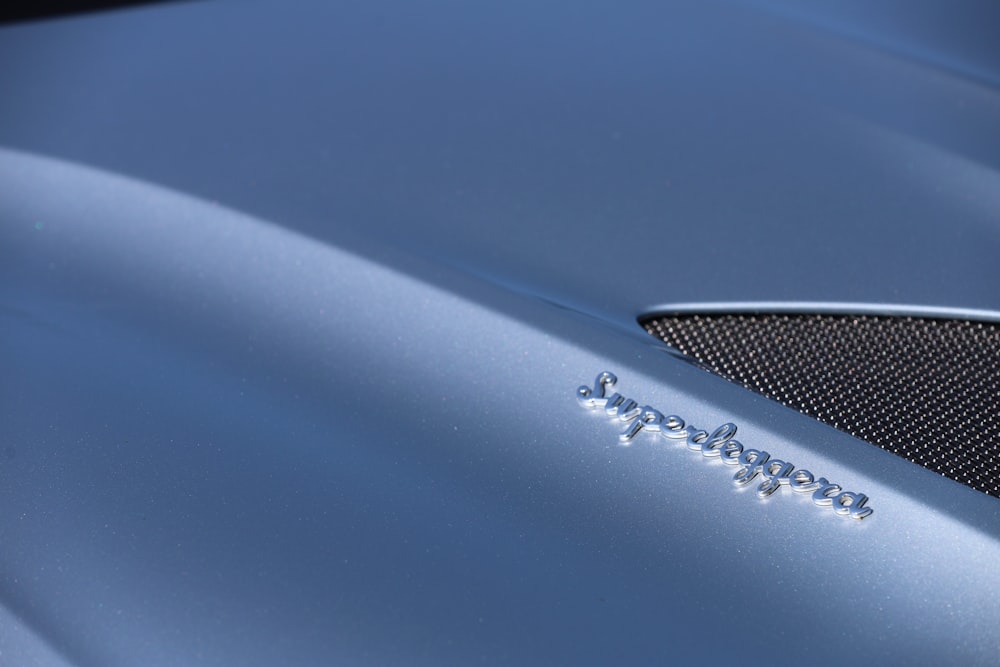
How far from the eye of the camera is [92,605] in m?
0.61

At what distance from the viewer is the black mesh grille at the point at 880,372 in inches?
28.0

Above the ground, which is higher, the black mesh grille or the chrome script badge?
the black mesh grille

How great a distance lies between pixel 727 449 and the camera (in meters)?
0.69

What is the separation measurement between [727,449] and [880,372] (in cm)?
16

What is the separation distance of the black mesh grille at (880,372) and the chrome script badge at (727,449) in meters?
0.07

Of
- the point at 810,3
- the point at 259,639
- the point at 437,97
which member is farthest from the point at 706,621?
the point at 810,3

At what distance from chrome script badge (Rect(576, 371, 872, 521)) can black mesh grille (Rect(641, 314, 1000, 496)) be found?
7cm

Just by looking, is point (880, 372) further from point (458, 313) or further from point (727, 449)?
point (458, 313)

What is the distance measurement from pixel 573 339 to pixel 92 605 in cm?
37

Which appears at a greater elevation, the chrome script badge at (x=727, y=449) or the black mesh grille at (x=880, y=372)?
the black mesh grille at (x=880, y=372)

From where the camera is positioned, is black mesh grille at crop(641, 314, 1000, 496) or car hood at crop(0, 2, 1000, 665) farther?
black mesh grille at crop(641, 314, 1000, 496)

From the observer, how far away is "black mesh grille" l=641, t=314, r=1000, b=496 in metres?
0.71

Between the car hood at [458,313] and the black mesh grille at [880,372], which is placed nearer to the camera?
the car hood at [458,313]

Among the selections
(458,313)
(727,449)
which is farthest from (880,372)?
(458,313)
